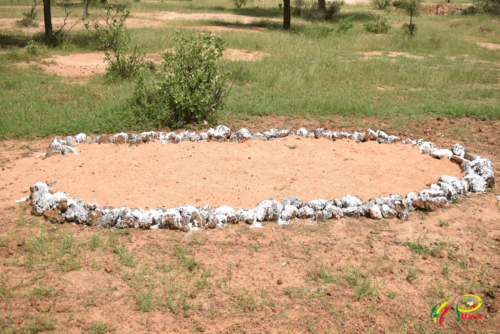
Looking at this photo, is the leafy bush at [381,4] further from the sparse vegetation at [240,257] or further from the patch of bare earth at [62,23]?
the sparse vegetation at [240,257]

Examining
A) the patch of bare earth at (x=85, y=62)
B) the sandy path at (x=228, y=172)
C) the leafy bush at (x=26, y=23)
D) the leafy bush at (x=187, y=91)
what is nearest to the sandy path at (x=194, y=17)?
the leafy bush at (x=26, y=23)

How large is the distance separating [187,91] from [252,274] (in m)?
4.11

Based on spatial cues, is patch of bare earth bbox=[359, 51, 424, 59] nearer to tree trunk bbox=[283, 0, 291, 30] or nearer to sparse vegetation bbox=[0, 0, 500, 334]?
sparse vegetation bbox=[0, 0, 500, 334]

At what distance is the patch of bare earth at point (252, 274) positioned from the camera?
313cm

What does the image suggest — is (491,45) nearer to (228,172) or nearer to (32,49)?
(228,172)

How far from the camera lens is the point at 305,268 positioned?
370 cm

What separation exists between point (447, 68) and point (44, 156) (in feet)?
32.8

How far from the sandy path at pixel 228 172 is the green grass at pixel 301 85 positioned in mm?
Answer: 1411

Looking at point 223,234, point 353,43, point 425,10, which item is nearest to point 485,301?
point 223,234

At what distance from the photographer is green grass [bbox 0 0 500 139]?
7.40 metres

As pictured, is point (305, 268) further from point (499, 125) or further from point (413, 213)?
point (499, 125)

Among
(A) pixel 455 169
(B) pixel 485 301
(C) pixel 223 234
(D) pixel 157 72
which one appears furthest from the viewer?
(D) pixel 157 72

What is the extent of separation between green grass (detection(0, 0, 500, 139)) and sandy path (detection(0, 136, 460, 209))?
4.63 feet

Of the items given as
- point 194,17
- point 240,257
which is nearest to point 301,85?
point 240,257
